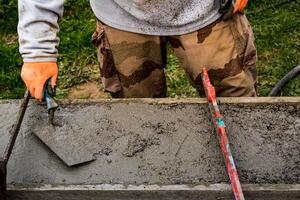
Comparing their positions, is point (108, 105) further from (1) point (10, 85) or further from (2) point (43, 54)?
(1) point (10, 85)

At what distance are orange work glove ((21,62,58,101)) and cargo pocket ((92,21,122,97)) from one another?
424 millimetres

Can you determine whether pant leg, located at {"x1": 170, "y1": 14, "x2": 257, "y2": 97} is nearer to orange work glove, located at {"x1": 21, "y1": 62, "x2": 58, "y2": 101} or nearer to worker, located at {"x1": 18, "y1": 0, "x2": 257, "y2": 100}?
worker, located at {"x1": 18, "y1": 0, "x2": 257, "y2": 100}

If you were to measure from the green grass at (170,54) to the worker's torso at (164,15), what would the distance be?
1.31m

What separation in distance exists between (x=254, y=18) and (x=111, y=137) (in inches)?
95.7

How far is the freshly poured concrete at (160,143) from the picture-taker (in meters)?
1.95

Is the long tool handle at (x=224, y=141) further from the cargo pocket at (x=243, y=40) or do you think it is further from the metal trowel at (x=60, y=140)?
the metal trowel at (x=60, y=140)

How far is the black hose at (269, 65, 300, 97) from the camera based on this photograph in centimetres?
340

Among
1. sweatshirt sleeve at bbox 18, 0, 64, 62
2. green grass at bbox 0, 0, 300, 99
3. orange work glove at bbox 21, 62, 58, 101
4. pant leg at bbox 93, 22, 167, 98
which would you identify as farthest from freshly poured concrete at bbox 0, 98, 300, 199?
green grass at bbox 0, 0, 300, 99

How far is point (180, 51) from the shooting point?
2.47 meters

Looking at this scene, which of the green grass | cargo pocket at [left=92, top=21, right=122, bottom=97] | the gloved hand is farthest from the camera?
the green grass

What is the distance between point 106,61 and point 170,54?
4.77 ft

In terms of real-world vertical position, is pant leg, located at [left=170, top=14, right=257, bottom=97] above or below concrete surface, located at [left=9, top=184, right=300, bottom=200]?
above

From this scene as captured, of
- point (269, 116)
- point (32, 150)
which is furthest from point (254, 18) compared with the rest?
point (32, 150)

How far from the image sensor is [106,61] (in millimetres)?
2590
